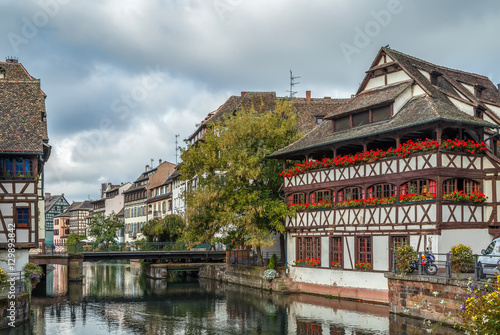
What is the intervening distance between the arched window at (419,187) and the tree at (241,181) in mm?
9211

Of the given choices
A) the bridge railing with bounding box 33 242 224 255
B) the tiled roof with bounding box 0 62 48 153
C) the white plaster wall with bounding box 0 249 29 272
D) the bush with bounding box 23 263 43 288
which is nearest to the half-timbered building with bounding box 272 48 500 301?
the bridge railing with bounding box 33 242 224 255

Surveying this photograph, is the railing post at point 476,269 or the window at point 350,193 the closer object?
the railing post at point 476,269

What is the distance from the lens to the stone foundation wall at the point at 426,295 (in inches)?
834

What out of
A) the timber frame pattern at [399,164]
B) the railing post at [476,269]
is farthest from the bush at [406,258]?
the railing post at [476,269]

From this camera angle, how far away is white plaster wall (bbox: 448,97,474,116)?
30.7 meters

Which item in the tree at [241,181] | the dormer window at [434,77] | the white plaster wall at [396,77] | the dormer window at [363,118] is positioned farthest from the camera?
the tree at [241,181]

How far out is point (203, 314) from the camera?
28.7 meters

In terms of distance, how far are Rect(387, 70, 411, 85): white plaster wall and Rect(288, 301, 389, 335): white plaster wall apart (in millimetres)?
12588

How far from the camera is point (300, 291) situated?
34.7m

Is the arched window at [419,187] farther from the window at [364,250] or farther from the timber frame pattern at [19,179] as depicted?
the timber frame pattern at [19,179]

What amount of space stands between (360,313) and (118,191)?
87.2 metres

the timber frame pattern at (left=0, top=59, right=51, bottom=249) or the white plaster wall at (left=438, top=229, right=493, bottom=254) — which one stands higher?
the timber frame pattern at (left=0, top=59, right=51, bottom=249)

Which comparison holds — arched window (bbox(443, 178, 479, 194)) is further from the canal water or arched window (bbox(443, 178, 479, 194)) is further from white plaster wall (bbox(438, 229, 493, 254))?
the canal water

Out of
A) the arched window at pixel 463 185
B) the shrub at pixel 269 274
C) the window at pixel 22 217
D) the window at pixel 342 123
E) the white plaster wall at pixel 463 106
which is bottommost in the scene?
the shrub at pixel 269 274
